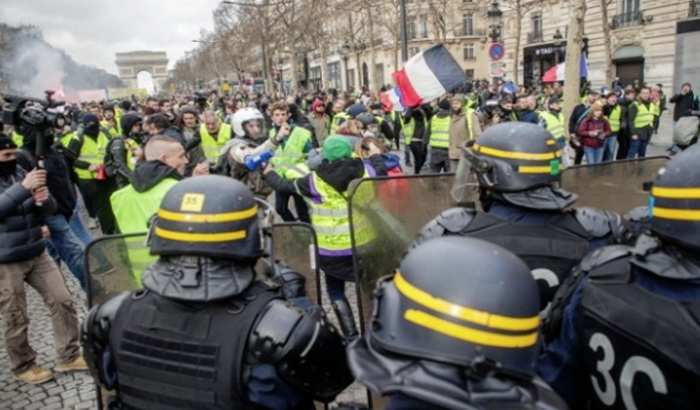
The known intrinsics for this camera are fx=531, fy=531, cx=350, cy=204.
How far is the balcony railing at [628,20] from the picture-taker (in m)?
26.3

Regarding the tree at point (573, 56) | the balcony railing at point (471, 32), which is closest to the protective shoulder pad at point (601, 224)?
the tree at point (573, 56)

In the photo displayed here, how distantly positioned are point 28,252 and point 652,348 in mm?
3469

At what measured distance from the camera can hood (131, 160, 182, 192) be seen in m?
3.03

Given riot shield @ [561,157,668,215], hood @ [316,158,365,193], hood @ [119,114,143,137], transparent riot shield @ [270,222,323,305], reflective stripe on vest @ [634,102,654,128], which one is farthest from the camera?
reflective stripe on vest @ [634,102,654,128]

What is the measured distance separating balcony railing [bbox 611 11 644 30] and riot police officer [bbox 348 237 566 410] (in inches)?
1175

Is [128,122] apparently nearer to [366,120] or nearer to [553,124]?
[366,120]

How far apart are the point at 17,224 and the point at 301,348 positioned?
2691mm

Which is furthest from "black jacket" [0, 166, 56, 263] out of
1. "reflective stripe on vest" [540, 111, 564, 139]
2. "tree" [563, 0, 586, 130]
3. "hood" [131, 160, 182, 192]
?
"tree" [563, 0, 586, 130]

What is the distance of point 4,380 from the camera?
3.70 metres

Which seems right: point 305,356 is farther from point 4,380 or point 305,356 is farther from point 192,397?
point 4,380

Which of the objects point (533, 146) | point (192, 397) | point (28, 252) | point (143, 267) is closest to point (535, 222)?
point (533, 146)

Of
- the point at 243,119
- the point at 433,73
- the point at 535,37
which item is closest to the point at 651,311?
the point at 243,119

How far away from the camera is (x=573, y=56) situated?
1068 cm

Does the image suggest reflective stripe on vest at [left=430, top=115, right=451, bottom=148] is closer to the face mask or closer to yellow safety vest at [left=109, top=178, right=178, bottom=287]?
yellow safety vest at [left=109, top=178, right=178, bottom=287]
